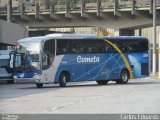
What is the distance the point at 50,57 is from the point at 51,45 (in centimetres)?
71

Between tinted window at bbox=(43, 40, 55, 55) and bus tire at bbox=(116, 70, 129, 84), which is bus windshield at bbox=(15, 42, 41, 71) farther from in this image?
bus tire at bbox=(116, 70, 129, 84)

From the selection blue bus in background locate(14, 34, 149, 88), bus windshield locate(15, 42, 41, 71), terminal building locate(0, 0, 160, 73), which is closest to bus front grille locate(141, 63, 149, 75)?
blue bus in background locate(14, 34, 149, 88)

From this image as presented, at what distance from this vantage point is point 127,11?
6219cm

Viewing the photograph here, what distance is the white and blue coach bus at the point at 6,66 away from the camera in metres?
43.3

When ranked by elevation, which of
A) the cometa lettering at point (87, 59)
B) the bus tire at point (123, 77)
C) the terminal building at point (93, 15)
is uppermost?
the terminal building at point (93, 15)

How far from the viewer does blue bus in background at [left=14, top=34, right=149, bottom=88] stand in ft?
113

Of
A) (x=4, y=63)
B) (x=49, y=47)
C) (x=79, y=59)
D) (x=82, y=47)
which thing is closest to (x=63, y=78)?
(x=79, y=59)

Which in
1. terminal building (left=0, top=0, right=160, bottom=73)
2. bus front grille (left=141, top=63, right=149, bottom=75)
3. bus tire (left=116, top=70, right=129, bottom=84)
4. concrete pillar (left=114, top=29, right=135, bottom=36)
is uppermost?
terminal building (left=0, top=0, right=160, bottom=73)

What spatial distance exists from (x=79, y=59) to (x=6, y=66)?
9.27 m

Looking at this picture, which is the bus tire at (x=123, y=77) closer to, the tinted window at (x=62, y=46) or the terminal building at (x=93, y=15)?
the tinted window at (x=62, y=46)

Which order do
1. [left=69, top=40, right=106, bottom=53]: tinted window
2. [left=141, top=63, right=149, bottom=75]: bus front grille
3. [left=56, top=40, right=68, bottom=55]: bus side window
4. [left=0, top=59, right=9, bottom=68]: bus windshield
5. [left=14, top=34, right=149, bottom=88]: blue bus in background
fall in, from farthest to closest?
[left=0, top=59, right=9, bottom=68]: bus windshield
[left=141, top=63, right=149, bottom=75]: bus front grille
[left=69, top=40, right=106, bottom=53]: tinted window
[left=56, top=40, right=68, bottom=55]: bus side window
[left=14, top=34, right=149, bottom=88]: blue bus in background

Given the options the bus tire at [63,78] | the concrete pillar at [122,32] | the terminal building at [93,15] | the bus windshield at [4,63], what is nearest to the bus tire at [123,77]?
the bus tire at [63,78]

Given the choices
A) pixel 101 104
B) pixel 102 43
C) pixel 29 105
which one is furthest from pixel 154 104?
pixel 102 43

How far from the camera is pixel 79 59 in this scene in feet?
119
